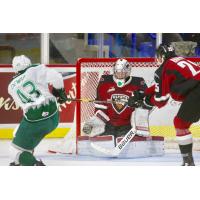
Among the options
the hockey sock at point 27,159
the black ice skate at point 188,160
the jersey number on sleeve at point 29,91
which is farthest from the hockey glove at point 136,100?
the hockey sock at point 27,159

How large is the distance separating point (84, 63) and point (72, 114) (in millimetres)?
310

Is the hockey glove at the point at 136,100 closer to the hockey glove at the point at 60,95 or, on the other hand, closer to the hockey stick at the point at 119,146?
the hockey stick at the point at 119,146

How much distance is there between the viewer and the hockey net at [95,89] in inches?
187

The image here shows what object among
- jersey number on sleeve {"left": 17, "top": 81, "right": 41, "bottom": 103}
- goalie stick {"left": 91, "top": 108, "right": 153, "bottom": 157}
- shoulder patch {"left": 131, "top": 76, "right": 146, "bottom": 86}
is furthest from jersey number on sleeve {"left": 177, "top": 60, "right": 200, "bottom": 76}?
jersey number on sleeve {"left": 17, "top": 81, "right": 41, "bottom": 103}

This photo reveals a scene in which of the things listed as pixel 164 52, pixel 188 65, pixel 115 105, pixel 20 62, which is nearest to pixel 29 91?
pixel 20 62

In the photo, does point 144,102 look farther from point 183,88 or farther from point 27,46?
point 27,46

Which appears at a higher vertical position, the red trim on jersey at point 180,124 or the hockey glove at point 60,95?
the hockey glove at point 60,95

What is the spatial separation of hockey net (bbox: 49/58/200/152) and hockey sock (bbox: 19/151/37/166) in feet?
0.85

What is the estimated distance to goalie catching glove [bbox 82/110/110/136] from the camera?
15.8 feet

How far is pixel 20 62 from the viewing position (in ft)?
15.6

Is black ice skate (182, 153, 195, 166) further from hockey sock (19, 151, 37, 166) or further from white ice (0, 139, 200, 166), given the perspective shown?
hockey sock (19, 151, 37, 166)

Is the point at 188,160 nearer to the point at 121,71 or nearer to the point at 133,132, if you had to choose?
the point at 133,132

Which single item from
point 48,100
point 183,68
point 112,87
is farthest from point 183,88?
point 48,100

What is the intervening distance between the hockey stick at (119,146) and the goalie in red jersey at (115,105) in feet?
0.09
